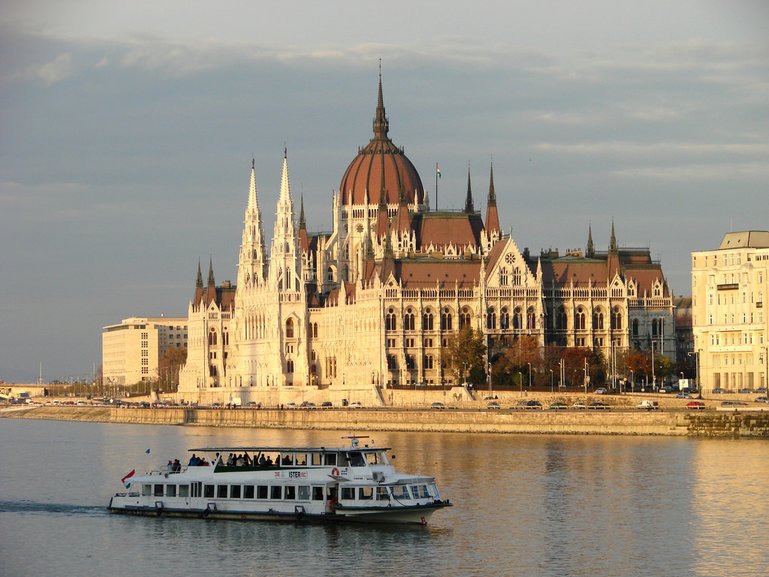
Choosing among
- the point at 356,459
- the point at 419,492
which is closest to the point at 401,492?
the point at 419,492

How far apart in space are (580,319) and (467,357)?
19.6m

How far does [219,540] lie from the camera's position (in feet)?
259

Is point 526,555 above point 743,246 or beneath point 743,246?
beneath

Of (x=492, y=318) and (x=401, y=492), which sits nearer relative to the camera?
(x=401, y=492)

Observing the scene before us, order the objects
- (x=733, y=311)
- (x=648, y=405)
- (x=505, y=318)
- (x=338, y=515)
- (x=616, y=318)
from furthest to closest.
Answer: (x=616, y=318)
(x=505, y=318)
(x=733, y=311)
(x=648, y=405)
(x=338, y=515)

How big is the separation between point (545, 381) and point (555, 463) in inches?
2692

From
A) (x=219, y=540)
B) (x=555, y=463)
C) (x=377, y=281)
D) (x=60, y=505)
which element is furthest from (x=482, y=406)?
(x=219, y=540)

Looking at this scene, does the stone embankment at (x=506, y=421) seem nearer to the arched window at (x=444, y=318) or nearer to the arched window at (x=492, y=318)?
the arched window at (x=444, y=318)

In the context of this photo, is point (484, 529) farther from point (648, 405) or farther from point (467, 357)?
point (467, 357)

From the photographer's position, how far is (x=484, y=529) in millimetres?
81250

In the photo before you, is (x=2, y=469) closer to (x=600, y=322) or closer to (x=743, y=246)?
(x=743, y=246)

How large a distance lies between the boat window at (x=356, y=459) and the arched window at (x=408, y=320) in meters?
107

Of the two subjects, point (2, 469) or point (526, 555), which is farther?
point (2, 469)

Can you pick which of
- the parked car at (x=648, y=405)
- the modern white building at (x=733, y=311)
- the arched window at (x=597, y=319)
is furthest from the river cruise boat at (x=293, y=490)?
the arched window at (x=597, y=319)
